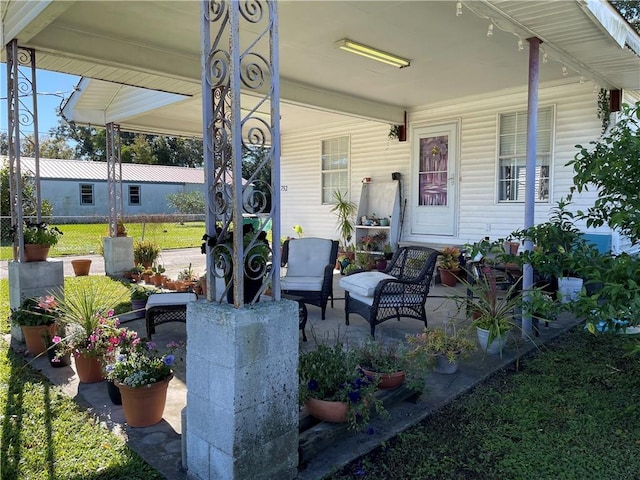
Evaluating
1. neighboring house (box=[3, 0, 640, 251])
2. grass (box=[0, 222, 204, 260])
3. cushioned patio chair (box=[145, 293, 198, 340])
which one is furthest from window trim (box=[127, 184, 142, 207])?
cushioned patio chair (box=[145, 293, 198, 340])

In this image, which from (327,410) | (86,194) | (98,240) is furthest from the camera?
(86,194)

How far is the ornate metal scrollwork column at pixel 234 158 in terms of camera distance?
193cm

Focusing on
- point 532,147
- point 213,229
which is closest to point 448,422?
point 213,229

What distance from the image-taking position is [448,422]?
2.78 metres

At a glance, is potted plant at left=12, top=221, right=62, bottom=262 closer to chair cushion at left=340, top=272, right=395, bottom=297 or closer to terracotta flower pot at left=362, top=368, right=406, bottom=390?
chair cushion at left=340, top=272, right=395, bottom=297

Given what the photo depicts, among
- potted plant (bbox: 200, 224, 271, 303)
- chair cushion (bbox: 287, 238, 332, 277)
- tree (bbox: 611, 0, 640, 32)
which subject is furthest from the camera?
tree (bbox: 611, 0, 640, 32)

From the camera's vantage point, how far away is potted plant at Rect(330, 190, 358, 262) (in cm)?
950

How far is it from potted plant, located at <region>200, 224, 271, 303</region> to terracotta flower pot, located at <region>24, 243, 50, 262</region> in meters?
3.22

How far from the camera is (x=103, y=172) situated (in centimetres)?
2503

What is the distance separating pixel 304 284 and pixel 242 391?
319 cm

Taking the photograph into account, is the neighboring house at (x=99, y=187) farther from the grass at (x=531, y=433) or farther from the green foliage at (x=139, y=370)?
the grass at (x=531, y=433)

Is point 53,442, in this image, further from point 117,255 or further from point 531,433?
point 117,255

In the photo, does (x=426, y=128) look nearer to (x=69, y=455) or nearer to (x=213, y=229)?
(x=213, y=229)

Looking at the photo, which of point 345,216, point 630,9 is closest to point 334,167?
point 345,216
